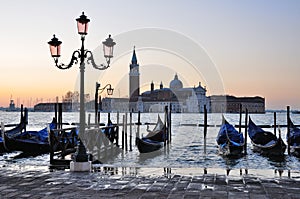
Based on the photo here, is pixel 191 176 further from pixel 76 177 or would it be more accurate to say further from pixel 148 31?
pixel 148 31

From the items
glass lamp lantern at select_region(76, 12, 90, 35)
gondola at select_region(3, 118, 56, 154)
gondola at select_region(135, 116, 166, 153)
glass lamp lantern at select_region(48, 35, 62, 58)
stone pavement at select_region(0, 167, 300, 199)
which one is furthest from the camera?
gondola at select_region(135, 116, 166, 153)

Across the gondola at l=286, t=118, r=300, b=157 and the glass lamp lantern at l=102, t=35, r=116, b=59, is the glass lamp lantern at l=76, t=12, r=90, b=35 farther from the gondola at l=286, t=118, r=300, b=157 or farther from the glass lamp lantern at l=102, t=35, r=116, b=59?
the gondola at l=286, t=118, r=300, b=157

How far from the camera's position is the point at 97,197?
17.1ft

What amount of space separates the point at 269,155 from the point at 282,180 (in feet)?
33.1

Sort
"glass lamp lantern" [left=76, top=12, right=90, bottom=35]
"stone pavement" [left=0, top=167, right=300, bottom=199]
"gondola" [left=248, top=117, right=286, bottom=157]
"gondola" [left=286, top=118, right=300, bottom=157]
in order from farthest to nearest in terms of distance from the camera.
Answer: "gondola" [left=286, top=118, right=300, bottom=157]
"gondola" [left=248, top=117, right=286, bottom=157]
"glass lamp lantern" [left=76, top=12, right=90, bottom=35]
"stone pavement" [left=0, top=167, right=300, bottom=199]

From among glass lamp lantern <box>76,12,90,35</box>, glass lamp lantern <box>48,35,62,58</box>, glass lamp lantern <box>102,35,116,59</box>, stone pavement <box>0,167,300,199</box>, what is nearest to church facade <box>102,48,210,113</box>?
glass lamp lantern <box>102,35,116,59</box>

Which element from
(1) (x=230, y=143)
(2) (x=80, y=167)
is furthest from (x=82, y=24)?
(1) (x=230, y=143)

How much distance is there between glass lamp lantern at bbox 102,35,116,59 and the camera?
27.6 feet

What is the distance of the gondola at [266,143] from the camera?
16.0 meters

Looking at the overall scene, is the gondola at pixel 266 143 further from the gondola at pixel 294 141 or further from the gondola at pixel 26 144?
the gondola at pixel 26 144

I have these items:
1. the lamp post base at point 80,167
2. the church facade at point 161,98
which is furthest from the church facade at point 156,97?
the lamp post base at point 80,167

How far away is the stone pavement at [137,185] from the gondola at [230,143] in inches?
356

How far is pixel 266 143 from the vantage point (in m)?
18.0

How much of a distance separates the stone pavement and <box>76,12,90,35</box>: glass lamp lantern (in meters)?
2.58
